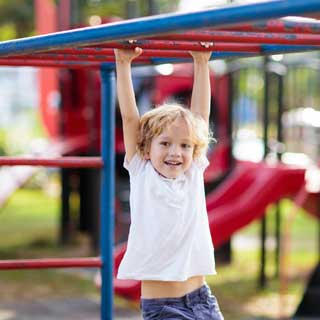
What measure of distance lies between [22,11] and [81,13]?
824 cm

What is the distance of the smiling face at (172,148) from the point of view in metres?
2.55

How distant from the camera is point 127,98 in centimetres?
257

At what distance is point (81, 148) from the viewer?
7.67 m

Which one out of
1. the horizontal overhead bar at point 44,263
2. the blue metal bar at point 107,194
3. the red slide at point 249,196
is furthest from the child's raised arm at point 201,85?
the red slide at point 249,196

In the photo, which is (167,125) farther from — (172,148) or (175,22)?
(175,22)

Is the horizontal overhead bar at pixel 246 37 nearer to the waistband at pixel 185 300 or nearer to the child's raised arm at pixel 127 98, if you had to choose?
the child's raised arm at pixel 127 98

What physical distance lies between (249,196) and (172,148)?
3.29m

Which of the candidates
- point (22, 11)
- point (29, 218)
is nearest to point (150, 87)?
point (29, 218)

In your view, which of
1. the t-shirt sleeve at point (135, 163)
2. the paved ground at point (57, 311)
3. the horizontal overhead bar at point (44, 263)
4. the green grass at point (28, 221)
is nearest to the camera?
the t-shirt sleeve at point (135, 163)

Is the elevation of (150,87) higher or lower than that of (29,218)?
higher

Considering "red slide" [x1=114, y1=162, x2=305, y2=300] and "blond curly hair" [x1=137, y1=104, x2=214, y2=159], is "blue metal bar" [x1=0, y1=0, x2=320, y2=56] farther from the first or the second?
"red slide" [x1=114, y1=162, x2=305, y2=300]

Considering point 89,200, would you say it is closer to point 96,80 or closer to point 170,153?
point 96,80

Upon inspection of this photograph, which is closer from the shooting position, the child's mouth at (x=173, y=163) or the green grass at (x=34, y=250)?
the child's mouth at (x=173, y=163)

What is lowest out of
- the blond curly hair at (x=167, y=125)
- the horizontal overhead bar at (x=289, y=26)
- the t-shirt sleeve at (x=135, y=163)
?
the t-shirt sleeve at (x=135, y=163)
